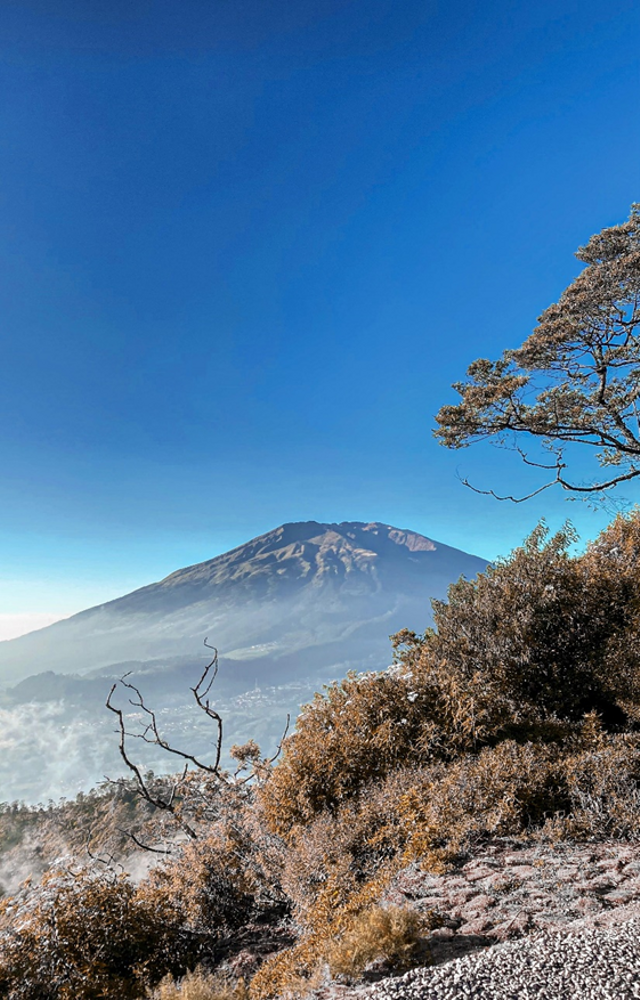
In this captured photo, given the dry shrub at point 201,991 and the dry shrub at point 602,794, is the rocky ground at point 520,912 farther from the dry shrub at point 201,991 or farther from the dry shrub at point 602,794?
the dry shrub at point 201,991

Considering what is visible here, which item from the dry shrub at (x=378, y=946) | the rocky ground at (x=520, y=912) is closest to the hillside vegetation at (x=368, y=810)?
the dry shrub at (x=378, y=946)

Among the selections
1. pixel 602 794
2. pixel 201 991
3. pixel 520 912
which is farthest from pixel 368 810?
pixel 201 991

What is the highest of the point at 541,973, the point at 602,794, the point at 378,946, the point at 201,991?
the point at 541,973

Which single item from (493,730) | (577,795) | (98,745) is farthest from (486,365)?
(98,745)

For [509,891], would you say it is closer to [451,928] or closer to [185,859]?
[451,928]

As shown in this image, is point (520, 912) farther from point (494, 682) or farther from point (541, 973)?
point (494, 682)

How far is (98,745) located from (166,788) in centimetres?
15991

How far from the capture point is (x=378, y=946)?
10.6 ft

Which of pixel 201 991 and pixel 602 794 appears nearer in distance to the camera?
pixel 201 991

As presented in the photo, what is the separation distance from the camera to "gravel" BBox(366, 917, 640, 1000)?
251 cm

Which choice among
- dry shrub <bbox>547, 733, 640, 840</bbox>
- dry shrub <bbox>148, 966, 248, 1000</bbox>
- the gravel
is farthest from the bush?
the gravel

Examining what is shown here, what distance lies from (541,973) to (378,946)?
112 centimetres

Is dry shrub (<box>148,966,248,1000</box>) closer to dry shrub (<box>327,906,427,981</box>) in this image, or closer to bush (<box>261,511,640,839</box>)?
dry shrub (<box>327,906,427,981</box>)

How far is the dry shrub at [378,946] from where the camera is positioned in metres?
3.18
